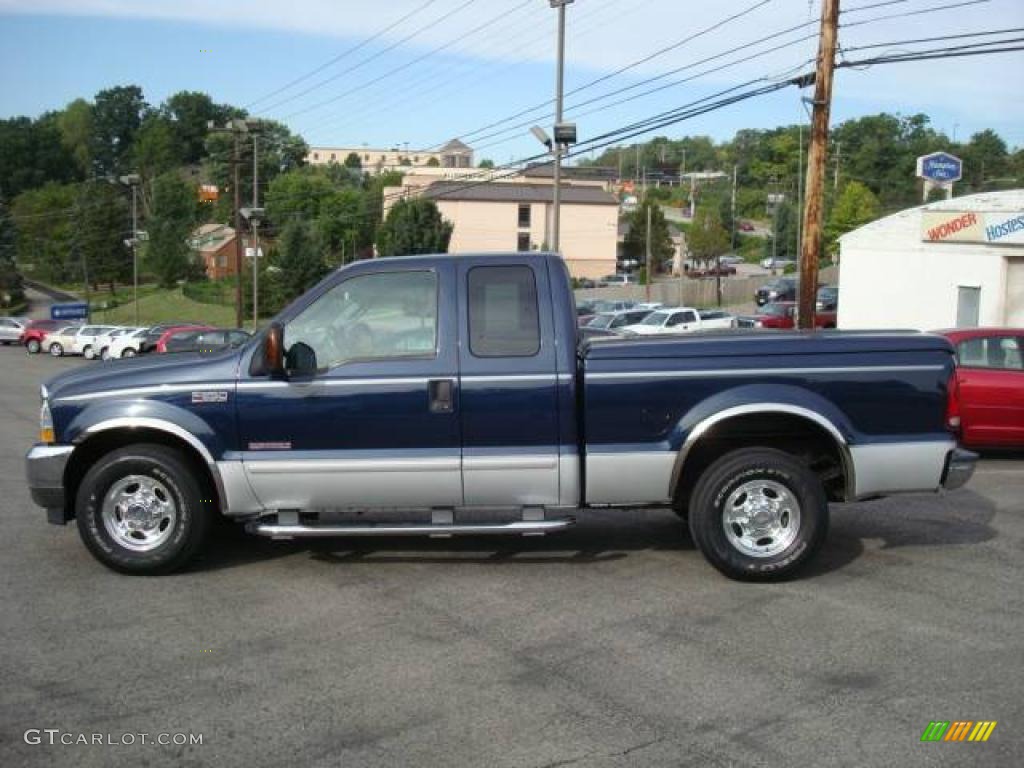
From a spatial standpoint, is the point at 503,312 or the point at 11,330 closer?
the point at 503,312

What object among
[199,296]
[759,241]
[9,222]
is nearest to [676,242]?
[759,241]

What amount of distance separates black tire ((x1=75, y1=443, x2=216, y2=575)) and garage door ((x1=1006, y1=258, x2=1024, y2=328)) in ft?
A: 73.4

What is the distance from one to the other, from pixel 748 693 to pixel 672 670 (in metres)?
0.42

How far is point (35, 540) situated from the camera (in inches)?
303

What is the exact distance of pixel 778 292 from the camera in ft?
198

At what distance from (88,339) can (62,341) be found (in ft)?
5.97

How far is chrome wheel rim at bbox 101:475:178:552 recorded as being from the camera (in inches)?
263

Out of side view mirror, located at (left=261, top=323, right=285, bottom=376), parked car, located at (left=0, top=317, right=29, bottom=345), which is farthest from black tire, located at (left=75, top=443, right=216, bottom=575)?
parked car, located at (left=0, top=317, right=29, bottom=345)

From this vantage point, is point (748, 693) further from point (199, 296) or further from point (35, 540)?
point (199, 296)

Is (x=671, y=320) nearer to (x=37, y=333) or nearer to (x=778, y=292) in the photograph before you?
(x=778, y=292)

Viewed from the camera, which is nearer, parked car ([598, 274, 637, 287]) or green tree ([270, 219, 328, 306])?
green tree ([270, 219, 328, 306])

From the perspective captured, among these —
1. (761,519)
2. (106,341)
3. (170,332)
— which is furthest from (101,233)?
(761,519)

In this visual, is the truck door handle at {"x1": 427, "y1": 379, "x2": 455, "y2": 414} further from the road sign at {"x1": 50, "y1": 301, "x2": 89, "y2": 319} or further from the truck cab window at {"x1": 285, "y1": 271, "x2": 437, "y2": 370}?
the road sign at {"x1": 50, "y1": 301, "x2": 89, "y2": 319}

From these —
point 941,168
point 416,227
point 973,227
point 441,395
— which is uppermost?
point 941,168
